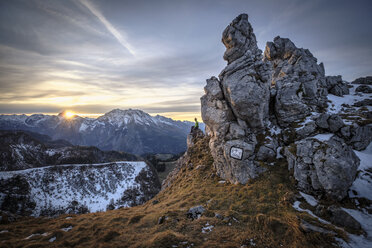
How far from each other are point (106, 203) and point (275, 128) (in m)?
72.9

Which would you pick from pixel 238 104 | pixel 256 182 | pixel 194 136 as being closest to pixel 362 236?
pixel 256 182

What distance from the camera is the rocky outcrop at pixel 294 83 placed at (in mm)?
23578

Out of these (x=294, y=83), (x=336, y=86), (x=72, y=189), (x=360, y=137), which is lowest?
(x=72, y=189)

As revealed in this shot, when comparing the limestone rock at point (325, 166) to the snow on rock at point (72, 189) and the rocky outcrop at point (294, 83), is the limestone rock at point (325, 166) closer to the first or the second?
the rocky outcrop at point (294, 83)

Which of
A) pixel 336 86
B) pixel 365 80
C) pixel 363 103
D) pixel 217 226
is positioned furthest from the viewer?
pixel 365 80

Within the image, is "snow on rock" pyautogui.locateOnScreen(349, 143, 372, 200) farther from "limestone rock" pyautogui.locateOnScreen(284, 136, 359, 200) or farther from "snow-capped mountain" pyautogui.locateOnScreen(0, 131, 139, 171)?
"snow-capped mountain" pyautogui.locateOnScreen(0, 131, 139, 171)

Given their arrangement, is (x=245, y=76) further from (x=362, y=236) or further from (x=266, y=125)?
(x=362, y=236)

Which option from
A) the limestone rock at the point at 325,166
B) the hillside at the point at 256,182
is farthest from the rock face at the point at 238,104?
the limestone rock at the point at 325,166


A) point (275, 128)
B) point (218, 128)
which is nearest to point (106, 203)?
point (218, 128)

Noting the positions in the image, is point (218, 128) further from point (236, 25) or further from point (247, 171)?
point (236, 25)

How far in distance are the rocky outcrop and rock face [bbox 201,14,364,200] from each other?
0.48 feet

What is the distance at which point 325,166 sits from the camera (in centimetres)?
1469

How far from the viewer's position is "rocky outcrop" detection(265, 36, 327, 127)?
23.6m

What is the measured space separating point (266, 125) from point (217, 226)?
17782 millimetres
